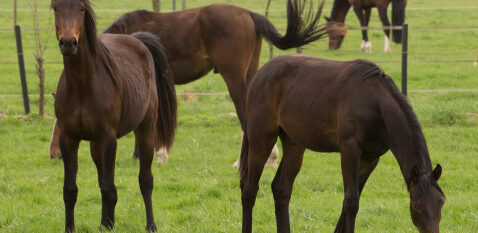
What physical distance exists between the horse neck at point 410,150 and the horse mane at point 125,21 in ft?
16.3

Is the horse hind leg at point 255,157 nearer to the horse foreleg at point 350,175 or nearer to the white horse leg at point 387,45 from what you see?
the horse foreleg at point 350,175

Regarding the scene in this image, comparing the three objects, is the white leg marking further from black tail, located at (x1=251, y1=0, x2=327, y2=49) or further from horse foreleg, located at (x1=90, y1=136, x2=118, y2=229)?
horse foreleg, located at (x1=90, y1=136, x2=118, y2=229)

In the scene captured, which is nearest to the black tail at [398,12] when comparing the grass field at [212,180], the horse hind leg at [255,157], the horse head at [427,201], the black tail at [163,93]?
the grass field at [212,180]

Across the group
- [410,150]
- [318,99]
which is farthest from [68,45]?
[410,150]

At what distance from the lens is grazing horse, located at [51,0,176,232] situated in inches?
204

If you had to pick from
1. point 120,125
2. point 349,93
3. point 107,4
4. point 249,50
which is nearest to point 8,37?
point 107,4

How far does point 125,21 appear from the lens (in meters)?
8.74

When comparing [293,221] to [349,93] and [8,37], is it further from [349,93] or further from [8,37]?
[8,37]

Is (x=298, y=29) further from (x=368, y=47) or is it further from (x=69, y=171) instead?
(x=368, y=47)

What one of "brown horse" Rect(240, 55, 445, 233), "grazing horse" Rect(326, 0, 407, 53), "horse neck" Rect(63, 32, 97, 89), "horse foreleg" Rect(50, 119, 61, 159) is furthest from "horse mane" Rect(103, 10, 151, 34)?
"grazing horse" Rect(326, 0, 407, 53)

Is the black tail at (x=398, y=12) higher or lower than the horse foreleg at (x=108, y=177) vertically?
lower

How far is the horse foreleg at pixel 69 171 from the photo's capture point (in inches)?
214

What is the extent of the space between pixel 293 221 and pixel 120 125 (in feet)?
5.42

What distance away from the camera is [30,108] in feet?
40.4
